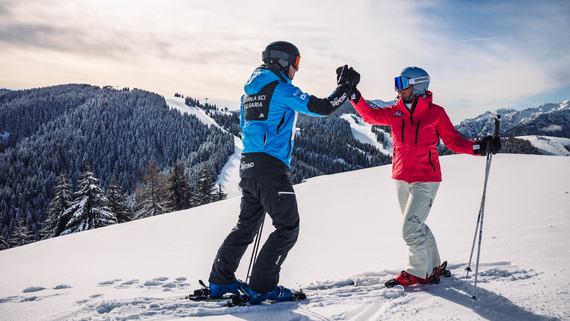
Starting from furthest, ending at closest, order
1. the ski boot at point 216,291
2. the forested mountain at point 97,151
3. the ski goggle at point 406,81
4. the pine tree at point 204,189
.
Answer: the forested mountain at point 97,151 → the pine tree at point 204,189 → the ski goggle at point 406,81 → the ski boot at point 216,291

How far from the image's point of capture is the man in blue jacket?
3580 millimetres

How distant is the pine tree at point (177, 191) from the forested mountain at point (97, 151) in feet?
234

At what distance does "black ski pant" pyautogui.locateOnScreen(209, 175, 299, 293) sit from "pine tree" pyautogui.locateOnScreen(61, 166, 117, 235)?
2576 cm

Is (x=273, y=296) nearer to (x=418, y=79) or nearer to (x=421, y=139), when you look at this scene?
(x=421, y=139)

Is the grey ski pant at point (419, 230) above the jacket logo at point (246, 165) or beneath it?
beneath

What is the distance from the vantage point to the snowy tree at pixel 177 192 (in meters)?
37.0

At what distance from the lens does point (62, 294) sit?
4.44 metres

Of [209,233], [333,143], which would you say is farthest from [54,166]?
[209,233]

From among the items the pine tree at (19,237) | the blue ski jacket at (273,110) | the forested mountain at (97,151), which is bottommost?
the pine tree at (19,237)

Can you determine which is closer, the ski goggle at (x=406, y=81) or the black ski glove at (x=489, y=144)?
the black ski glove at (x=489, y=144)

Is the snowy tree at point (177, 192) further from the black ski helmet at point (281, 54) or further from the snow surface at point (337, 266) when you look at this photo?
the black ski helmet at point (281, 54)

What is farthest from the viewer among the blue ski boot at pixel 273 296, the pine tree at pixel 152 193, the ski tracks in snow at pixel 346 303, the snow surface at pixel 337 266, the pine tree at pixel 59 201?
the pine tree at pixel 152 193

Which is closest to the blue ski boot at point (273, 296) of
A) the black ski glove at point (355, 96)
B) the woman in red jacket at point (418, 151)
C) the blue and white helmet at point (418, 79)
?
the woman in red jacket at point (418, 151)

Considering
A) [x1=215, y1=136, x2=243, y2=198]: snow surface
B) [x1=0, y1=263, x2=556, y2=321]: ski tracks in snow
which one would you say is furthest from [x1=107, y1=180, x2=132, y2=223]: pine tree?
[x1=215, y1=136, x2=243, y2=198]: snow surface
